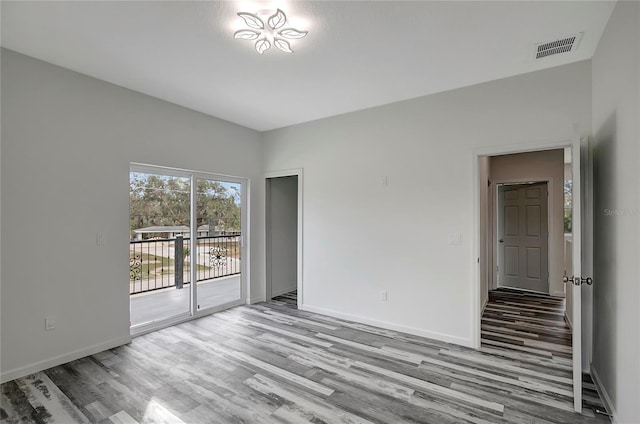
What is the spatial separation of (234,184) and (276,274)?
174 cm

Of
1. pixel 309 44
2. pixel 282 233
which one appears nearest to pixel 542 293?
pixel 282 233

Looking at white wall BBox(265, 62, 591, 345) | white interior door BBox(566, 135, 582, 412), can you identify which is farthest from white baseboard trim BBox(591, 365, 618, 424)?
white wall BBox(265, 62, 591, 345)

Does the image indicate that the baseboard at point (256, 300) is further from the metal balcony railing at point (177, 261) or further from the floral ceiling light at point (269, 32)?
the floral ceiling light at point (269, 32)

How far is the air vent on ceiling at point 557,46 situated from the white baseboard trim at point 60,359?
493 cm

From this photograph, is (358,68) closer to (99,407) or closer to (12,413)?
(99,407)

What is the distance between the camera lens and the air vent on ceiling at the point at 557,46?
240cm

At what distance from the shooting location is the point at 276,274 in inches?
210

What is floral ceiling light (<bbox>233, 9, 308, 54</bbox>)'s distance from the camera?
2119 mm

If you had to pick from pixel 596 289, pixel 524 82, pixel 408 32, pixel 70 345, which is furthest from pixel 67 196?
pixel 596 289

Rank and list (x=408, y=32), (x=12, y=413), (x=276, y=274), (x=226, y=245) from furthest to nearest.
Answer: (x=276, y=274)
(x=226, y=245)
(x=408, y=32)
(x=12, y=413)

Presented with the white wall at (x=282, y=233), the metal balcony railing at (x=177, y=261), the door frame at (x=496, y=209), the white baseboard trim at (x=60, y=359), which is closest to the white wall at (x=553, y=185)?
the door frame at (x=496, y=209)

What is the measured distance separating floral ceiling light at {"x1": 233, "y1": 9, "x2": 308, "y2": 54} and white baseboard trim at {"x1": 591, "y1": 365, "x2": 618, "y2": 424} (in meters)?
3.45

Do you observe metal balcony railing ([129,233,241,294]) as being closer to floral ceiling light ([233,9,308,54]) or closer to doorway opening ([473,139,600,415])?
floral ceiling light ([233,9,308,54])

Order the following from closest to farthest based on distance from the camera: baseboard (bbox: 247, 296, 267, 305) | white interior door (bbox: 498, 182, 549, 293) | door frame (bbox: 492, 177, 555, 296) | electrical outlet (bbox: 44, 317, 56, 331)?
electrical outlet (bbox: 44, 317, 56, 331) < baseboard (bbox: 247, 296, 267, 305) < door frame (bbox: 492, 177, 555, 296) < white interior door (bbox: 498, 182, 549, 293)
